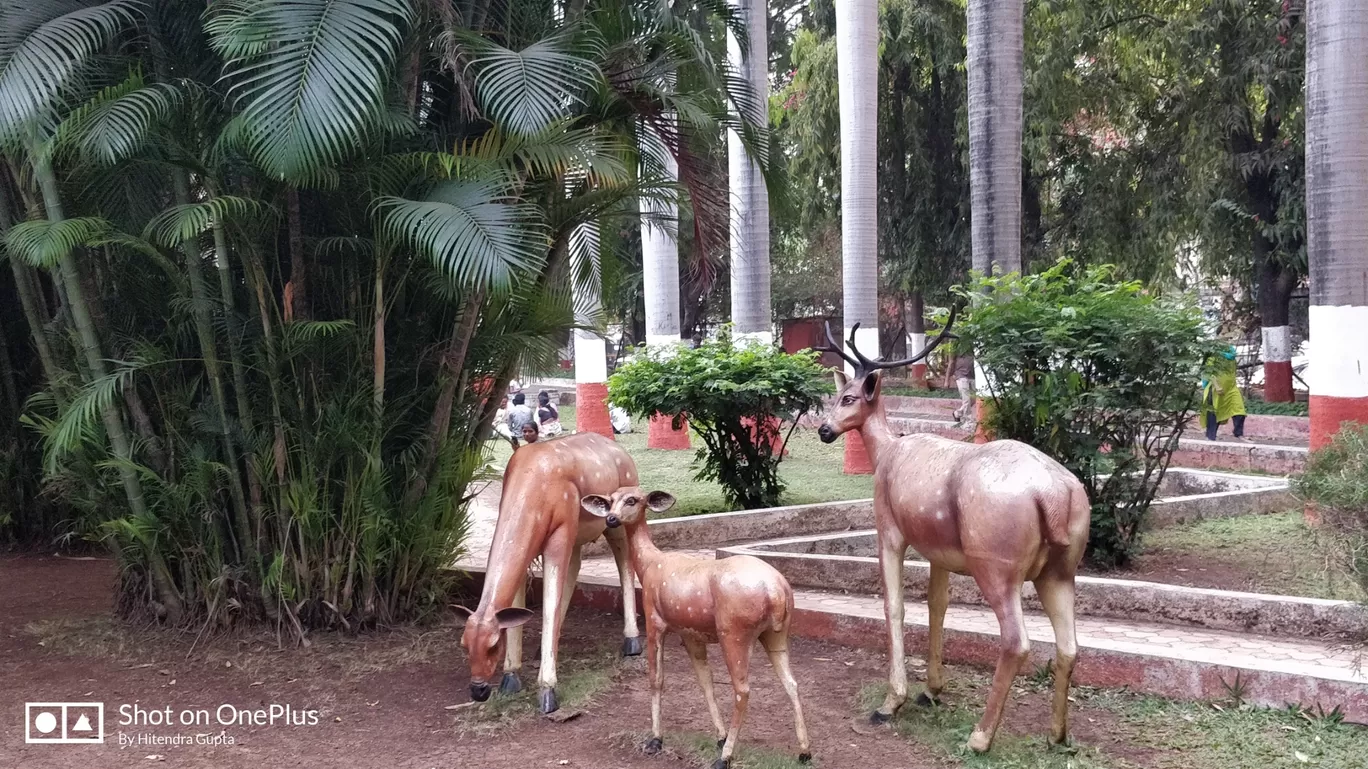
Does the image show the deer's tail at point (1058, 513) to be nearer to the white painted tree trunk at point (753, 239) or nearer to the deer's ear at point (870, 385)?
the deer's ear at point (870, 385)

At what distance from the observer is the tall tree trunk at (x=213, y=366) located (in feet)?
21.9

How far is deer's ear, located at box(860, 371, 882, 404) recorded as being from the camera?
18.7ft

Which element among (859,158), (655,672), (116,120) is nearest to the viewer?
(655,672)

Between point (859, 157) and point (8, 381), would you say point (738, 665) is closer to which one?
point (8, 381)

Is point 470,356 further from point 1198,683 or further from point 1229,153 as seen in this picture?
point 1229,153

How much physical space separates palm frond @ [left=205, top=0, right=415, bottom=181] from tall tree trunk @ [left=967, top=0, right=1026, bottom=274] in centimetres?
675

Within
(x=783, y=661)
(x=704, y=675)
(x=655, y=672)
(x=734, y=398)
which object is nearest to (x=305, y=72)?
(x=655, y=672)

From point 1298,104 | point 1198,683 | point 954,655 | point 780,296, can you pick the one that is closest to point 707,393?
point 954,655

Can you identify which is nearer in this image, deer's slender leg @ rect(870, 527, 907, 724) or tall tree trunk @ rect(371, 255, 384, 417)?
deer's slender leg @ rect(870, 527, 907, 724)

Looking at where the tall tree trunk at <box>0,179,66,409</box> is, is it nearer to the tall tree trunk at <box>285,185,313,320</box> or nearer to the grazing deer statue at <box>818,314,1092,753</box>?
the tall tree trunk at <box>285,185,313,320</box>

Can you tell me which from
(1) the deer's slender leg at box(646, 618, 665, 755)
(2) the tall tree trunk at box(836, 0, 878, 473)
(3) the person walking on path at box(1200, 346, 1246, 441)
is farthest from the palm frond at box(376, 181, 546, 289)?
(3) the person walking on path at box(1200, 346, 1246, 441)

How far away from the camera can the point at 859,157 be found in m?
14.0

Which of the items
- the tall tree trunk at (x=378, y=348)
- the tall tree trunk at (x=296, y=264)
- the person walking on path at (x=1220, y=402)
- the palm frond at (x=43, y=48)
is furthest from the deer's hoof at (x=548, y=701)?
the person walking on path at (x=1220, y=402)

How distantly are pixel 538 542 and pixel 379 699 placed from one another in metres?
1.25
